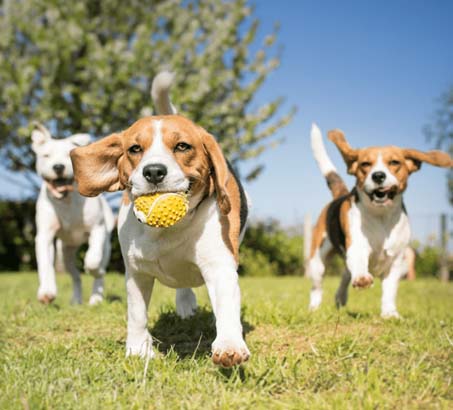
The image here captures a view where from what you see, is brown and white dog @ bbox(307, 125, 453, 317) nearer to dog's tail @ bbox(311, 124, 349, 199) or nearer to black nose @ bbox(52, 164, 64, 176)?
dog's tail @ bbox(311, 124, 349, 199)

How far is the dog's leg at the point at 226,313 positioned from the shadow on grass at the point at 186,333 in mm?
580

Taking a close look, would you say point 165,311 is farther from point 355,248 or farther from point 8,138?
point 8,138

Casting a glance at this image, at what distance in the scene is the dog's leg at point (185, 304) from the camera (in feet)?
15.2

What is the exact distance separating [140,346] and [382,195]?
2.77m

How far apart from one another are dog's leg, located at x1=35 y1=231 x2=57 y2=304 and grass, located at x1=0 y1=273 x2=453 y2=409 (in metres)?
0.88

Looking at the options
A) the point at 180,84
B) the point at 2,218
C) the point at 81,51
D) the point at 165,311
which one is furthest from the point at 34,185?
the point at 165,311

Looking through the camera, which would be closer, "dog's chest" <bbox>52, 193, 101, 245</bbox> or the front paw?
the front paw

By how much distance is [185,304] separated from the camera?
4.66 metres

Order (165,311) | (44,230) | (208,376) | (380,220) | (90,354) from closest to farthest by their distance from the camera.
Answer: (208,376), (90,354), (165,311), (380,220), (44,230)

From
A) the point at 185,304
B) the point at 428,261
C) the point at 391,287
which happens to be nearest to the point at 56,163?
the point at 185,304

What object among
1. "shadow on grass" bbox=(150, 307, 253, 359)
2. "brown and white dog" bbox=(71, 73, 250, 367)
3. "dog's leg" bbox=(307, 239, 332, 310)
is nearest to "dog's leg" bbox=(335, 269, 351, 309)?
"dog's leg" bbox=(307, 239, 332, 310)

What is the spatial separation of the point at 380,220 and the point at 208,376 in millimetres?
2971

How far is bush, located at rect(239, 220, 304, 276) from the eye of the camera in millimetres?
17453

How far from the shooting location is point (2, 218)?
16.8m
